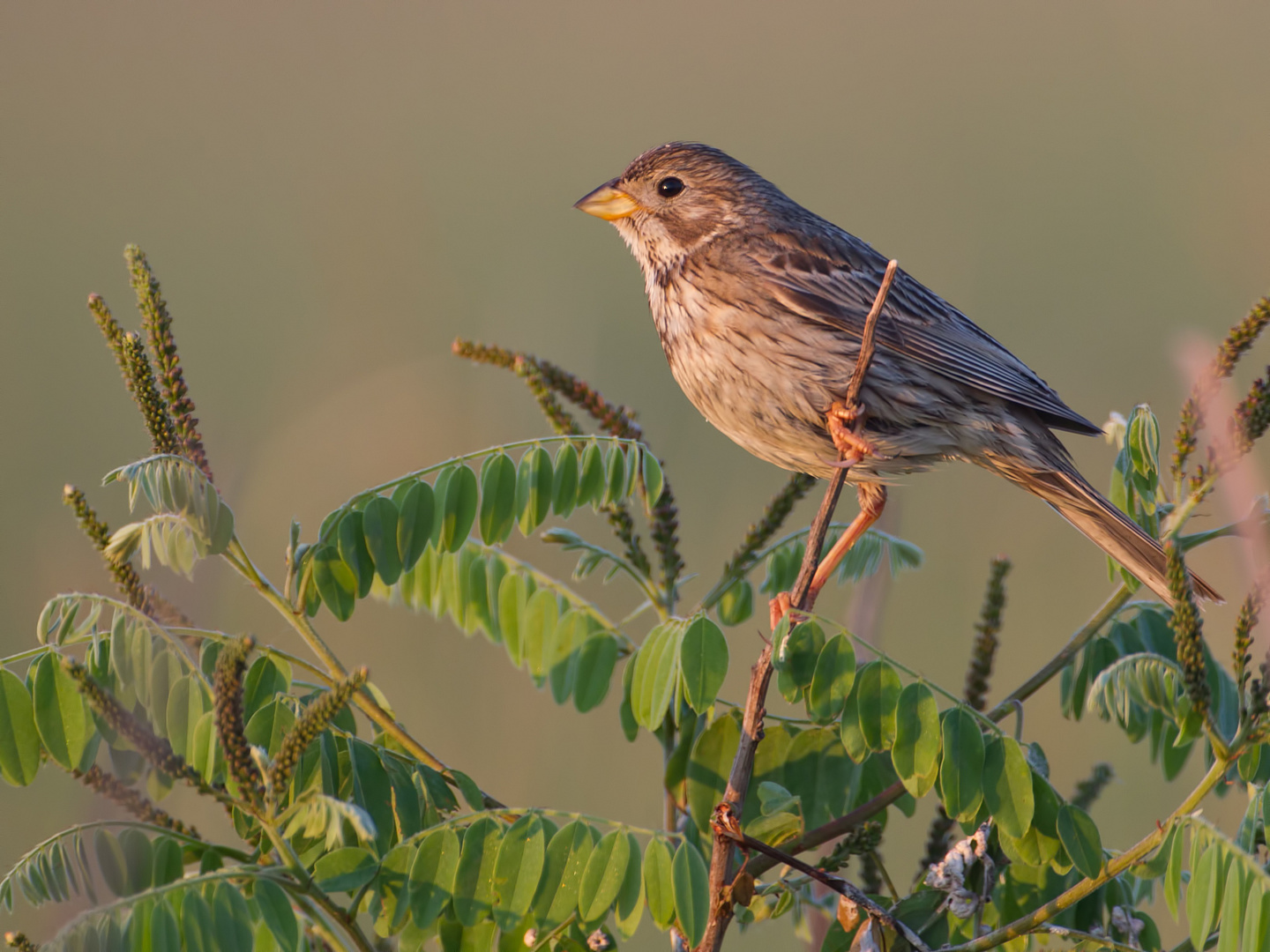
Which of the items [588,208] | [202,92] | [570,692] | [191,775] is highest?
[202,92]

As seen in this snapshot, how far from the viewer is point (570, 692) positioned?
268 centimetres

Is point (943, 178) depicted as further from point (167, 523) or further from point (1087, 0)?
point (167, 523)

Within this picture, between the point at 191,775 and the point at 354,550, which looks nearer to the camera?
the point at 191,775

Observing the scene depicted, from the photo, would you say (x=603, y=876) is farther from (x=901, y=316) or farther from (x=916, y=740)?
(x=901, y=316)

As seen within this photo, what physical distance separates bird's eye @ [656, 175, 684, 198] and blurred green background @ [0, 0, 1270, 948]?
1.28m

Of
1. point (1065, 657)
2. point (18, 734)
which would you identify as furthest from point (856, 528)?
point (18, 734)

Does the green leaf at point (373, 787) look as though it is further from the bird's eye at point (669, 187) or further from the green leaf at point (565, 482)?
the bird's eye at point (669, 187)

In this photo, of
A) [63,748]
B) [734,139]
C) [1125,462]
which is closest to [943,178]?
[734,139]

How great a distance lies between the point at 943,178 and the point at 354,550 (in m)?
7.17

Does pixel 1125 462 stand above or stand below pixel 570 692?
above

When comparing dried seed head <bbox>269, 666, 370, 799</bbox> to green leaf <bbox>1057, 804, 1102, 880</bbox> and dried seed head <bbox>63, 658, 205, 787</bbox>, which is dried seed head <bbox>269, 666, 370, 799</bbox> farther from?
green leaf <bbox>1057, 804, 1102, 880</bbox>

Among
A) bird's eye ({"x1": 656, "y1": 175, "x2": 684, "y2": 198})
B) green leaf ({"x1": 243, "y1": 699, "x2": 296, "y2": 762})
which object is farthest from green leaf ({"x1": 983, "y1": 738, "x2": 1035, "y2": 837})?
bird's eye ({"x1": 656, "y1": 175, "x2": 684, "y2": 198})

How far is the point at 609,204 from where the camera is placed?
4.25 m

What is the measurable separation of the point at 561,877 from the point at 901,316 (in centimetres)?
242
